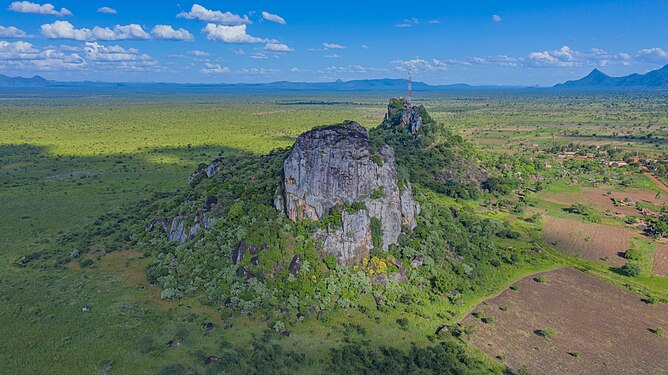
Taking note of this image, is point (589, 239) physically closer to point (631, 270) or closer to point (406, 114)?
point (631, 270)

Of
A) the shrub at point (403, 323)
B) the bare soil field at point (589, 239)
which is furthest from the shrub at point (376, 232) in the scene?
the bare soil field at point (589, 239)

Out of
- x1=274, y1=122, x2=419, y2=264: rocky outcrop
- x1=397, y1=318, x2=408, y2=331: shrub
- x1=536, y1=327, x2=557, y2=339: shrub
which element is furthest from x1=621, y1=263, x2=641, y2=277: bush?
x1=397, y1=318, x2=408, y2=331: shrub

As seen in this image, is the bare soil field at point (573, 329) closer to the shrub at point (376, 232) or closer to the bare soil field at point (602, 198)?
the shrub at point (376, 232)

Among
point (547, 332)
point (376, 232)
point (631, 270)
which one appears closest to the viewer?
point (547, 332)

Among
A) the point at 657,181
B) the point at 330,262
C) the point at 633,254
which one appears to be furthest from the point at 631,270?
the point at 657,181

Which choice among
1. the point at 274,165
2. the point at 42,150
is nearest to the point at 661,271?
the point at 274,165

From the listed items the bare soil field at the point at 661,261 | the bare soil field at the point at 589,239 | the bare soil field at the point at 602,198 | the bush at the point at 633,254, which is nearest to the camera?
the bare soil field at the point at 661,261
